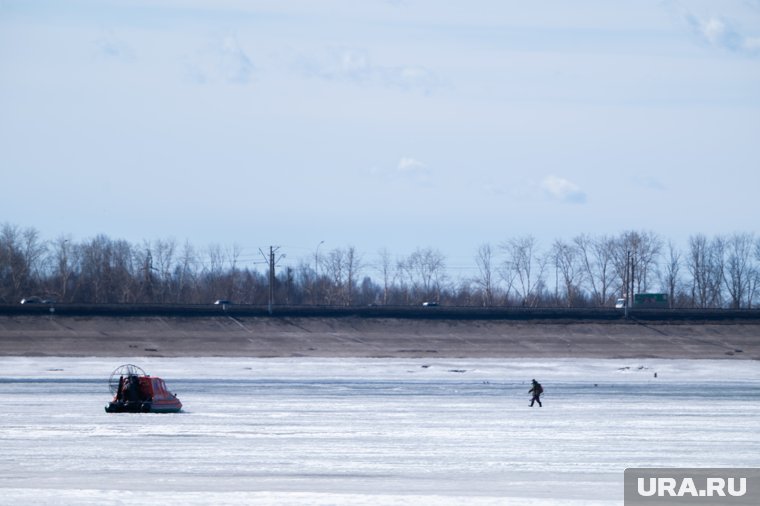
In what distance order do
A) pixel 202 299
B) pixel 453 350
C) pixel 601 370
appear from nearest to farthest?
pixel 601 370 < pixel 453 350 < pixel 202 299

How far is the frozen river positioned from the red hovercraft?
2.08 ft

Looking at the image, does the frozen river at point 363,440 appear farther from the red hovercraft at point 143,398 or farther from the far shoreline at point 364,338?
the far shoreline at point 364,338

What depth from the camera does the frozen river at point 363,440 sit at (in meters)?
24.4

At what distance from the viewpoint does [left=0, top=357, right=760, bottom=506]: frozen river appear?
24438mm

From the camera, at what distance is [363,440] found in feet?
106

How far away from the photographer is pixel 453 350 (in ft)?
276

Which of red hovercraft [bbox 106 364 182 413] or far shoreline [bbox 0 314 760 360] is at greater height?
far shoreline [bbox 0 314 760 360]

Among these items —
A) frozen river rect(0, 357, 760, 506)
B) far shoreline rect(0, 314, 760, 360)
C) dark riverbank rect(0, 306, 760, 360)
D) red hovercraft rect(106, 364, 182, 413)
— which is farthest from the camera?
dark riverbank rect(0, 306, 760, 360)

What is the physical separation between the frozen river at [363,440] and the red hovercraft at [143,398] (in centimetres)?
64

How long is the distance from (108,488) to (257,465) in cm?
407

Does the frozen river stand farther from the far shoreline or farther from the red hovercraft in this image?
the far shoreline

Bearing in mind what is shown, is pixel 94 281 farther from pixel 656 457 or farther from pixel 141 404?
pixel 656 457

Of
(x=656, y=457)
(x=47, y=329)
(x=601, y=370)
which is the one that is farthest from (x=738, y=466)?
(x=47, y=329)

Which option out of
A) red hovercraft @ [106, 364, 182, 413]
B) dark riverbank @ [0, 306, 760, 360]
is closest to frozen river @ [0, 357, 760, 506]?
red hovercraft @ [106, 364, 182, 413]
